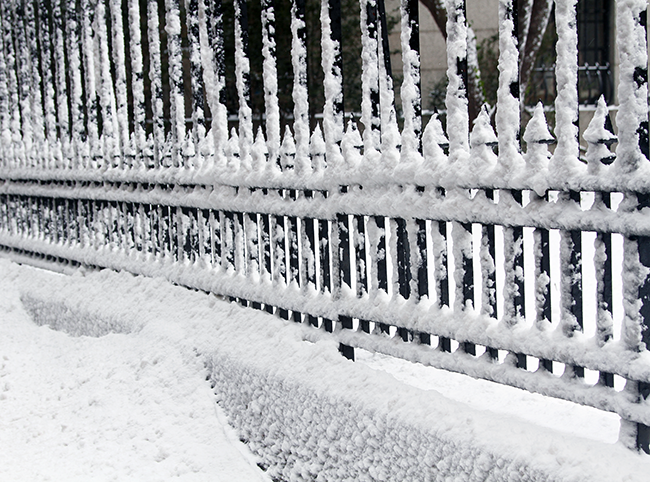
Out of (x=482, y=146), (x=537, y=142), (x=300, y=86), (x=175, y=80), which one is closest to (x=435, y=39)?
(x=175, y=80)

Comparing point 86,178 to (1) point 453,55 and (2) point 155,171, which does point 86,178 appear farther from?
(1) point 453,55

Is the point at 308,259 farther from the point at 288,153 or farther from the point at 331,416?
the point at 331,416

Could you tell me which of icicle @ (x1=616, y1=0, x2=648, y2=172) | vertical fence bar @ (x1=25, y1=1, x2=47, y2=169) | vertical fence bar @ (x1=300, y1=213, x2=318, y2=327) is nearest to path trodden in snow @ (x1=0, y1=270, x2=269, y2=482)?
vertical fence bar @ (x1=300, y1=213, x2=318, y2=327)

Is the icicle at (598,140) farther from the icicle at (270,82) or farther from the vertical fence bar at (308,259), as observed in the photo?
the icicle at (270,82)

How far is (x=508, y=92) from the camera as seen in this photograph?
9.82 ft

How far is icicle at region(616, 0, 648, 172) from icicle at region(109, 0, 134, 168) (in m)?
4.42

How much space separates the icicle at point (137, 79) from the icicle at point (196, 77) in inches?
27.3

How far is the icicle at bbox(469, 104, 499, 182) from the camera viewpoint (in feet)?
9.99

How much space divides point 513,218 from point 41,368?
3.56 metres

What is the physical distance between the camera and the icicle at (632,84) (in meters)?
2.55

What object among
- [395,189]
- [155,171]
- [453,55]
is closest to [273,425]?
[395,189]

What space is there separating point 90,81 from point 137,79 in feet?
3.19

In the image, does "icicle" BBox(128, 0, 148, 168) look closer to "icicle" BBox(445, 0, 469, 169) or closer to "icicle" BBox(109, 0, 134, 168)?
"icicle" BBox(109, 0, 134, 168)

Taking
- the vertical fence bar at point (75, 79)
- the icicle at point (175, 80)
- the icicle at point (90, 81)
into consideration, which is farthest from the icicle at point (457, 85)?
the vertical fence bar at point (75, 79)
